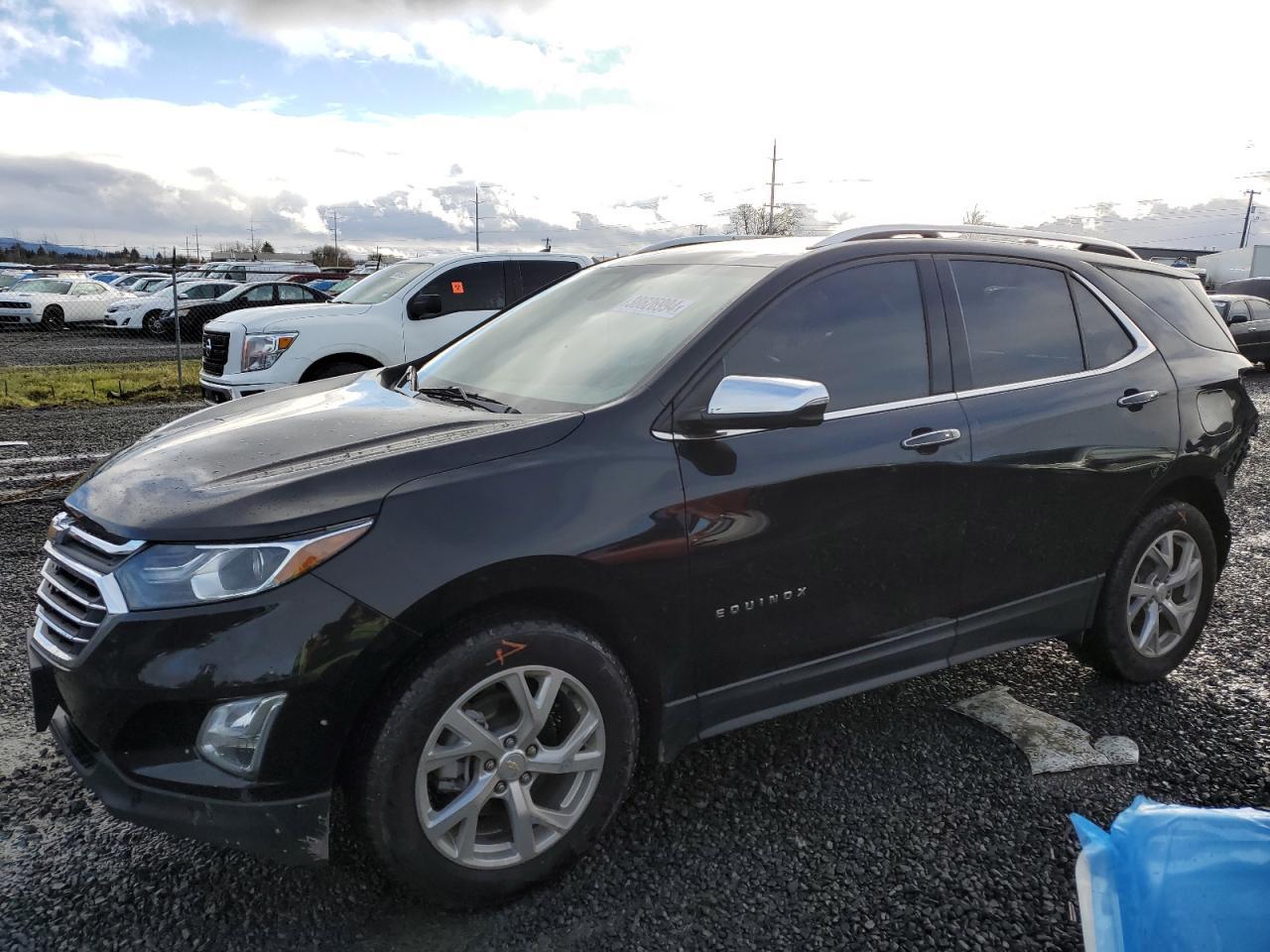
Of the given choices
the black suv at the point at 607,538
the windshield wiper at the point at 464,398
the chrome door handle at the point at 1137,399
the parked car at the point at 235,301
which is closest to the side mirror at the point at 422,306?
the black suv at the point at 607,538

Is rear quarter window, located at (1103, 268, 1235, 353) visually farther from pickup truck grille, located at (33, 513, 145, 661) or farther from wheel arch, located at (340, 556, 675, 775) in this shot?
pickup truck grille, located at (33, 513, 145, 661)

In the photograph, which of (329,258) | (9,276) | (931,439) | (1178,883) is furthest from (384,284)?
(329,258)

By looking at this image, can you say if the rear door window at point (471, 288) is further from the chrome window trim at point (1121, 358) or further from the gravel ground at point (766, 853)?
the chrome window trim at point (1121, 358)

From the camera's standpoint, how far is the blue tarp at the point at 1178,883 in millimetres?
1620

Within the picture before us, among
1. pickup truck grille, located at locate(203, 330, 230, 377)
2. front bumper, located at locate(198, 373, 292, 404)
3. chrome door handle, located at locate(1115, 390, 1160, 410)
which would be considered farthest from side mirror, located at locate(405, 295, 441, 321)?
chrome door handle, located at locate(1115, 390, 1160, 410)

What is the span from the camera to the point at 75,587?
2338 millimetres

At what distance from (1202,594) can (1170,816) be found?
2.48 m

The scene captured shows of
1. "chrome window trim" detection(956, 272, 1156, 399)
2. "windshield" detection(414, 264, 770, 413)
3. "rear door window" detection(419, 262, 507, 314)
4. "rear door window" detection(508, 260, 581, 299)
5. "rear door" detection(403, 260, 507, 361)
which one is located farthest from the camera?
"rear door window" detection(508, 260, 581, 299)

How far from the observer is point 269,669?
2.11 m

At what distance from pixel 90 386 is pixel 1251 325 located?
16.7 metres

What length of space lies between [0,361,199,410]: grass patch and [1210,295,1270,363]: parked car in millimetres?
14938

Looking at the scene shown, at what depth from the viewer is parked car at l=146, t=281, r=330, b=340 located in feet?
74.4

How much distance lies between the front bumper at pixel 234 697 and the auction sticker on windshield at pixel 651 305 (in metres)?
1.34

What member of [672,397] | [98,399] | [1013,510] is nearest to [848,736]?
[1013,510]
